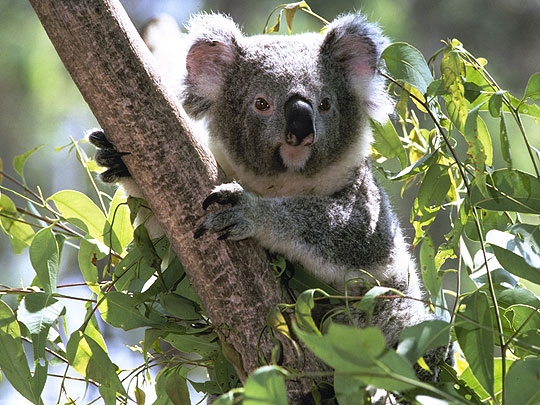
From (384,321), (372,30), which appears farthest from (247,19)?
(384,321)

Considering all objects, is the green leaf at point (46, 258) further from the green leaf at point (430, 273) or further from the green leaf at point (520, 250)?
the green leaf at point (520, 250)

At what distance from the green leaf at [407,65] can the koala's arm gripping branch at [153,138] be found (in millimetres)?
500

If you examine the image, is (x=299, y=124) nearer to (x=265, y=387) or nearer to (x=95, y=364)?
(x=95, y=364)

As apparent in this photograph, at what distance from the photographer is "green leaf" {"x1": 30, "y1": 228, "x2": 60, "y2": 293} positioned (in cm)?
190

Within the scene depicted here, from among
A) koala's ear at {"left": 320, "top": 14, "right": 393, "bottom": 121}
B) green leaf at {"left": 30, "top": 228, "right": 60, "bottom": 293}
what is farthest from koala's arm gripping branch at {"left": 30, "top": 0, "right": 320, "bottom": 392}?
koala's ear at {"left": 320, "top": 14, "right": 393, "bottom": 121}

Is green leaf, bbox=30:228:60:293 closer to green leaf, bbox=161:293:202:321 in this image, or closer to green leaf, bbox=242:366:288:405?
green leaf, bbox=161:293:202:321

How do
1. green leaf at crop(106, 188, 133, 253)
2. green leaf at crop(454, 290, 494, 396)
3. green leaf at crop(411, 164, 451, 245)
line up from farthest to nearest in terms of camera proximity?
green leaf at crop(106, 188, 133, 253) → green leaf at crop(411, 164, 451, 245) → green leaf at crop(454, 290, 494, 396)

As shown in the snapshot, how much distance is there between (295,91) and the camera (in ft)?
8.25

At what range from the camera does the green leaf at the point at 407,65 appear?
1.77 m

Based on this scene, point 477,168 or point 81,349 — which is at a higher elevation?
point 477,168

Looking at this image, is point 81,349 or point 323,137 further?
point 323,137

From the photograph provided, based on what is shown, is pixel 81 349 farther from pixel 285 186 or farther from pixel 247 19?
pixel 247 19

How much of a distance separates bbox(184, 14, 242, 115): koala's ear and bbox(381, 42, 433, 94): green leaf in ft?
3.50

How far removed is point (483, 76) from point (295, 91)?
776mm
